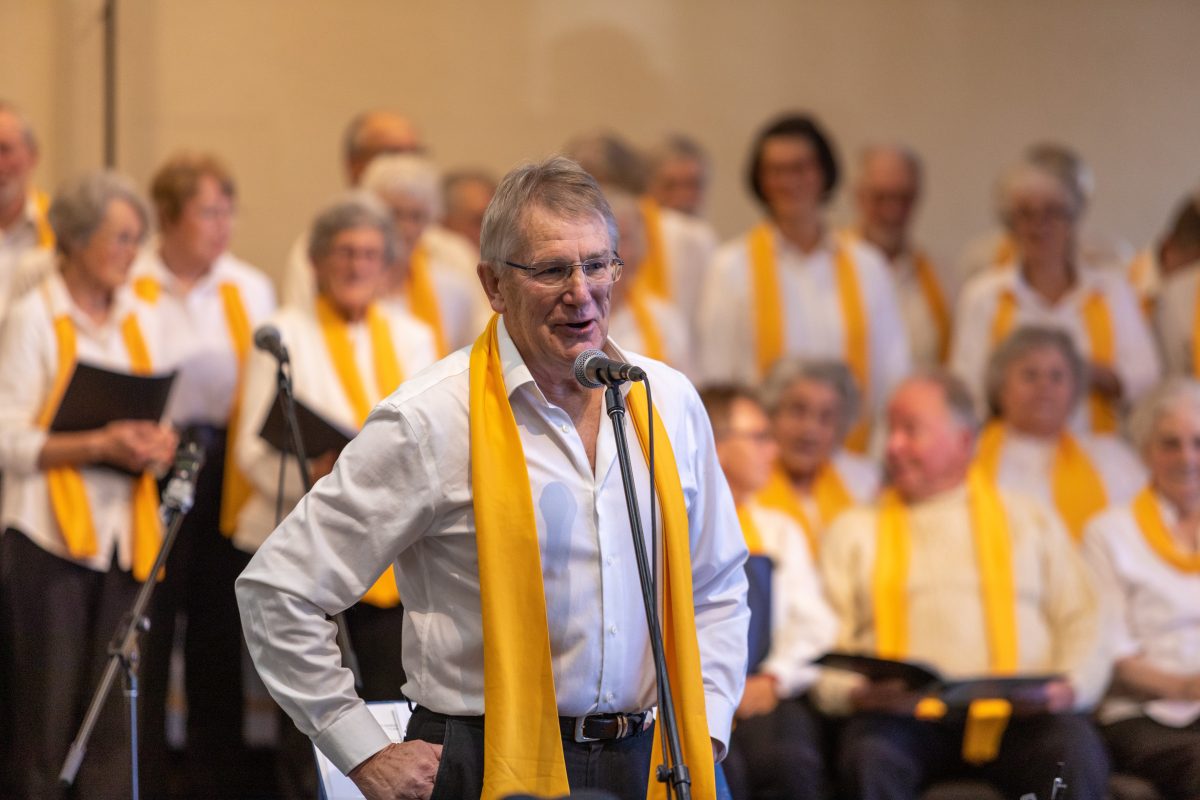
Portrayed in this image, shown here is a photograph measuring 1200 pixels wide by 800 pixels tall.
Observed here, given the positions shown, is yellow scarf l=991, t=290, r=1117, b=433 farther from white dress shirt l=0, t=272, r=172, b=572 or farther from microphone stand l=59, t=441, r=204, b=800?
microphone stand l=59, t=441, r=204, b=800

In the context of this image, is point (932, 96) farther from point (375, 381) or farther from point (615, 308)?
point (375, 381)

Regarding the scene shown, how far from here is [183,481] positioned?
314cm

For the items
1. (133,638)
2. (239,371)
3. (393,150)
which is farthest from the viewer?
(393,150)

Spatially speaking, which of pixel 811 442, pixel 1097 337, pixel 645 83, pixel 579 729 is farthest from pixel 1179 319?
pixel 579 729

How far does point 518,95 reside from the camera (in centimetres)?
728

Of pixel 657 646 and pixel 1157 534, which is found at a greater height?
pixel 657 646

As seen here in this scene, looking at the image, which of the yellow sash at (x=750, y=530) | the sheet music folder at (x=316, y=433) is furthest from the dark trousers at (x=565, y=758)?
the yellow sash at (x=750, y=530)

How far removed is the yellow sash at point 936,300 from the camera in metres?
5.93

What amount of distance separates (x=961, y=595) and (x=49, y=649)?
238 cm

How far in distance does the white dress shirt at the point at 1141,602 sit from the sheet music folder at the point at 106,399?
2598 mm

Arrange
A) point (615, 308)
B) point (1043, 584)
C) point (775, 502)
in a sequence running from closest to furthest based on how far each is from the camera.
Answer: point (1043, 584) < point (775, 502) < point (615, 308)

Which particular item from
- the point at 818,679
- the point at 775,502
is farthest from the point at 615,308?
the point at 818,679

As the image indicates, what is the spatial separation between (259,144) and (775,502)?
128 inches

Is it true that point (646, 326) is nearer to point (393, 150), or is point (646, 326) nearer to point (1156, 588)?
point (393, 150)
